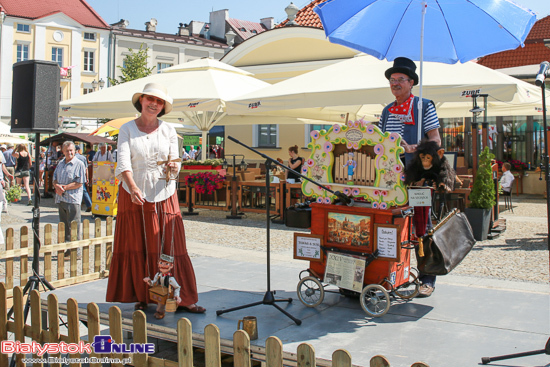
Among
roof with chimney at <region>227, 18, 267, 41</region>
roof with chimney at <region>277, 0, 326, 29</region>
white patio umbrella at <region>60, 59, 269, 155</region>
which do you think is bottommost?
white patio umbrella at <region>60, 59, 269, 155</region>

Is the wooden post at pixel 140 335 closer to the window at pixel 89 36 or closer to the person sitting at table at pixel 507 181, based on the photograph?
the person sitting at table at pixel 507 181

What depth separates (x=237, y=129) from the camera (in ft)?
82.8

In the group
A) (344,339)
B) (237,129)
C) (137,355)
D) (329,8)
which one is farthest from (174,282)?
(237,129)

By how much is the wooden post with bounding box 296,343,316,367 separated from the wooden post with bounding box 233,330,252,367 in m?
0.31

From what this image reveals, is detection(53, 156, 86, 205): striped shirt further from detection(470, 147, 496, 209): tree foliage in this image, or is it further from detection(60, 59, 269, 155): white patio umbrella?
detection(470, 147, 496, 209): tree foliage

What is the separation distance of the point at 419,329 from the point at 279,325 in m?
1.03

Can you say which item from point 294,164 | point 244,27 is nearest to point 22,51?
point 244,27

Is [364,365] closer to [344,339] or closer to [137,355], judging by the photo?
[344,339]

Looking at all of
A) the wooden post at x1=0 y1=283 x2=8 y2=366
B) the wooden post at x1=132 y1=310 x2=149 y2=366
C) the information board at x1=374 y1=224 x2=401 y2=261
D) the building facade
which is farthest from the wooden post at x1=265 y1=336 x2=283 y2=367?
the building facade

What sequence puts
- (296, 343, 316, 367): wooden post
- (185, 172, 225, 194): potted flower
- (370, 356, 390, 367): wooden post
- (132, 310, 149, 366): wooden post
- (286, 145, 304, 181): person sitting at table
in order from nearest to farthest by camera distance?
(370, 356, 390, 367): wooden post < (296, 343, 316, 367): wooden post < (132, 310, 149, 366): wooden post < (286, 145, 304, 181): person sitting at table < (185, 172, 225, 194): potted flower

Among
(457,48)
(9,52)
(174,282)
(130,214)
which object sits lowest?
(174,282)

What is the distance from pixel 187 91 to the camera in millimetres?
12328

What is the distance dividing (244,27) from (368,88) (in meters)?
52.0

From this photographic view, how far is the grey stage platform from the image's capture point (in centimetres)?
372
